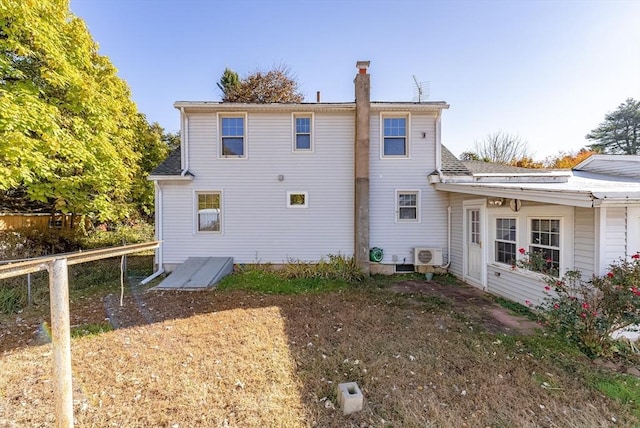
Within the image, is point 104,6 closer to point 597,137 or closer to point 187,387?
point 187,387

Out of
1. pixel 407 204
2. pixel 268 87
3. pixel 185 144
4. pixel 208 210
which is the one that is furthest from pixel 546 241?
pixel 268 87

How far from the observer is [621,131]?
2473 cm

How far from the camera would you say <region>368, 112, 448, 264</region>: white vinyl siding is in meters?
8.53

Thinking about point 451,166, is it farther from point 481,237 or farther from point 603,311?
point 603,311

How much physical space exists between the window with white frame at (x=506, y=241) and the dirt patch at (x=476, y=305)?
3.21 ft

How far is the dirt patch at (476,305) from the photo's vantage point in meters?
4.68

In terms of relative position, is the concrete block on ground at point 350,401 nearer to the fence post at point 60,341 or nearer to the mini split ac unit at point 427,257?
the fence post at point 60,341

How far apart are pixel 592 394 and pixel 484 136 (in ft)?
83.2

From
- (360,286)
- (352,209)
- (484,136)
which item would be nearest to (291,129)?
(352,209)

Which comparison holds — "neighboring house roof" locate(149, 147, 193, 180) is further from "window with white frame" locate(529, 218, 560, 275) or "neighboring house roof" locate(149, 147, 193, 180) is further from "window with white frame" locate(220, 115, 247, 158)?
"window with white frame" locate(529, 218, 560, 275)

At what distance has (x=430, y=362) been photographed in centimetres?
355

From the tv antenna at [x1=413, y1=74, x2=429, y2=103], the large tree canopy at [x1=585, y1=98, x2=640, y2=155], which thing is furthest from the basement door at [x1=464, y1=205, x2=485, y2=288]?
the large tree canopy at [x1=585, y1=98, x2=640, y2=155]

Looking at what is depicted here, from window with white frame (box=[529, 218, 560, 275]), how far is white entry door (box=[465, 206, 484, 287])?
143 centimetres

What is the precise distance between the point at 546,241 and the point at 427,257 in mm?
3403
